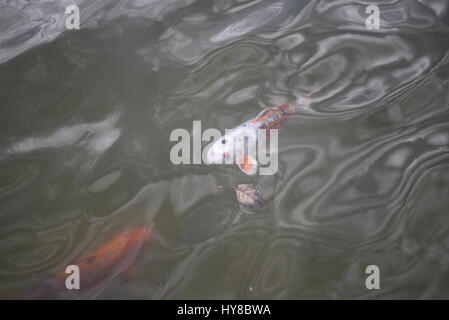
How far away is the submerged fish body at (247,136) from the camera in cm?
264

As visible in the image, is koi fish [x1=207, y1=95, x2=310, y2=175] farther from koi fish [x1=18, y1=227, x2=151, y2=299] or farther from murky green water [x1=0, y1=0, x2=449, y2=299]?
koi fish [x1=18, y1=227, x2=151, y2=299]

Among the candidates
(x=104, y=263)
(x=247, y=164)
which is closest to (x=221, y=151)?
(x=247, y=164)

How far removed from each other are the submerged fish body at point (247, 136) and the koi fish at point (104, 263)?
0.73 meters

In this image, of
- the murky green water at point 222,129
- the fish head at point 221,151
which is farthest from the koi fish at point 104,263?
the fish head at point 221,151

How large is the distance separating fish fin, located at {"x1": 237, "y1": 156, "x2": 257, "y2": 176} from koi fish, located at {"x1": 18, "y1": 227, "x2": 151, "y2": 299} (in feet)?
2.51

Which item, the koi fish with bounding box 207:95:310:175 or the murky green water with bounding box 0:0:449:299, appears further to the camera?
the koi fish with bounding box 207:95:310:175

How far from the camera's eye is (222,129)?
281cm

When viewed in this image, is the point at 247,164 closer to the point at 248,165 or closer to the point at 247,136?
the point at 248,165

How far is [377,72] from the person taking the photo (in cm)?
307

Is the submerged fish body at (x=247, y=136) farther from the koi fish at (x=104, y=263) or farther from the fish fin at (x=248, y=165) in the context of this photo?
the koi fish at (x=104, y=263)

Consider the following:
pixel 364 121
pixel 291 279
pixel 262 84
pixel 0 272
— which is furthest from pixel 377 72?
pixel 0 272

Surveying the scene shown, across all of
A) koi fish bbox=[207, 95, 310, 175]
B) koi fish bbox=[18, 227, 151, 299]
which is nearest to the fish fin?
koi fish bbox=[207, 95, 310, 175]

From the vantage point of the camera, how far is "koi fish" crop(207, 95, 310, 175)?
8.67 feet

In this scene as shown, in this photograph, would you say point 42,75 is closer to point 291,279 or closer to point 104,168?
point 104,168
